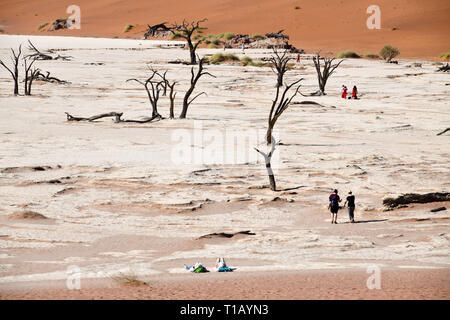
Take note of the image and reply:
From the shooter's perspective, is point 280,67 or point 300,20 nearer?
point 280,67

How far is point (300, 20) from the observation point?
75938 mm

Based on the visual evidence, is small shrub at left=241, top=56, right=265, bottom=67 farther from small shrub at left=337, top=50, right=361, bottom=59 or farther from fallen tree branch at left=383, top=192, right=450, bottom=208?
fallen tree branch at left=383, top=192, right=450, bottom=208

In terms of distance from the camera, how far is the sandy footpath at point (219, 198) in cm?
910

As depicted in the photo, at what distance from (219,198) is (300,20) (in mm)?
64123

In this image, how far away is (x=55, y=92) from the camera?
31.9 metres

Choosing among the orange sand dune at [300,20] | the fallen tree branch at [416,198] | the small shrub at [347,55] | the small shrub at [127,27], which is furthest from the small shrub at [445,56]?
the small shrub at [127,27]

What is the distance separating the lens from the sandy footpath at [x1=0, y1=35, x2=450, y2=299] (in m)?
9.10

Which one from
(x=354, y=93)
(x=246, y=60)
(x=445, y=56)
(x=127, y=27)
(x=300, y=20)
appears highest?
(x=127, y=27)

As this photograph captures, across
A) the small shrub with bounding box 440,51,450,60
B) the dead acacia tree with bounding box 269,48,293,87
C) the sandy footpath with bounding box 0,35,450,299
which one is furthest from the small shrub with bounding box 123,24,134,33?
the sandy footpath with bounding box 0,35,450,299

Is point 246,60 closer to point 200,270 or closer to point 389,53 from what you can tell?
point 389,53

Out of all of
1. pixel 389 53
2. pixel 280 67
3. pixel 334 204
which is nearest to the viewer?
pixel 334 204

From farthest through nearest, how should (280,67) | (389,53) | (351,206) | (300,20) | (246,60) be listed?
1. (300,20)
2. (389,53)
3. (246,60)
4. (280,67)
5. (351,206)

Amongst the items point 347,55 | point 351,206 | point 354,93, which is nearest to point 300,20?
point 347,55
